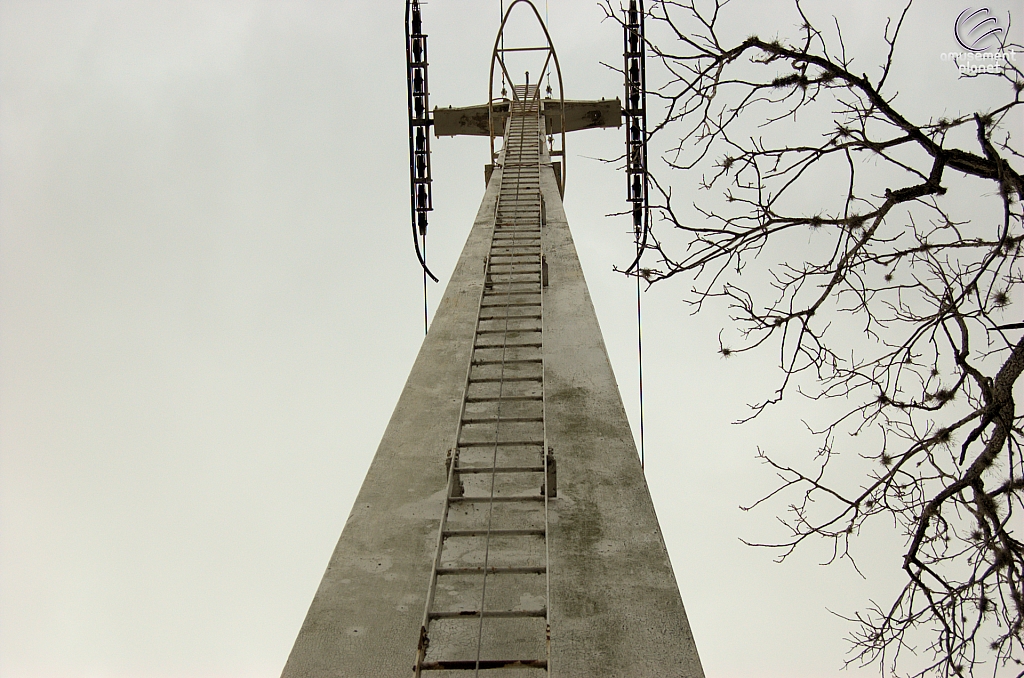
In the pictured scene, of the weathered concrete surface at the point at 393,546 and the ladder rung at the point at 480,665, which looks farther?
the weathered concrete surface at the point at 393,546

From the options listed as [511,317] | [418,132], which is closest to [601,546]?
[511,317]

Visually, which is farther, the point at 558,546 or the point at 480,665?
the point at 558,546

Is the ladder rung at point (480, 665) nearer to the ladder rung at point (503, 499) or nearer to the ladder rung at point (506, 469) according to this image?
the ladder rung at point (503, 499)

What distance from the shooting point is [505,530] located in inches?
300

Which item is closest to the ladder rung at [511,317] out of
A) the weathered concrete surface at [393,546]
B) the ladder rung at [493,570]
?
the weathered concrete surface at [393,546]

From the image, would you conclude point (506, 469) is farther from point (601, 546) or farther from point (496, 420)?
point (601, 546)

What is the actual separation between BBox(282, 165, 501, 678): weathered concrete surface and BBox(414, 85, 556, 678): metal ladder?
0.19 metres

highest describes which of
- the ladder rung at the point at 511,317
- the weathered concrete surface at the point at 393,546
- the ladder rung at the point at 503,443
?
the ladder rung at the point at 511,317

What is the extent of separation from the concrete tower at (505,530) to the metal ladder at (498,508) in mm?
18

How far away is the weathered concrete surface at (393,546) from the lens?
23.2 feet

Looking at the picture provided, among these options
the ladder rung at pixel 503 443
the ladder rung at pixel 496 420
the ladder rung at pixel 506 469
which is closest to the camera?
the ladder rung at pixel 506 469

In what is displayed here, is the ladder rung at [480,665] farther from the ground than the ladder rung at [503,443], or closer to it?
closer to it

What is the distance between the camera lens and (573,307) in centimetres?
1288

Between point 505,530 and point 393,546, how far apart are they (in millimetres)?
1107
